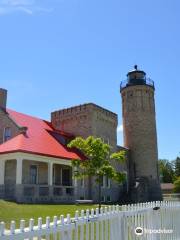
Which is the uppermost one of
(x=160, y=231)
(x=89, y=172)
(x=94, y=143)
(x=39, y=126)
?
(x=39, y=126)

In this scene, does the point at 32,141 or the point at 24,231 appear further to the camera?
the point at 32,141

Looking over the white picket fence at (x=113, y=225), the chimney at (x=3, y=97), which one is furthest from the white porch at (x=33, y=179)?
the white picket fence at (x=113, y=225)

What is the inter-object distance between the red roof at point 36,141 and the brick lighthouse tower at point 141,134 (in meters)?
10.1

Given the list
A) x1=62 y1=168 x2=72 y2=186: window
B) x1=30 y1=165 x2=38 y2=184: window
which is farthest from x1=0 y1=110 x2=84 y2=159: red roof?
x1=62 y1=168 x2=72 y2=186: window

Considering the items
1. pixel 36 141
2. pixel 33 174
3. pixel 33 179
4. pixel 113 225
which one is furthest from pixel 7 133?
pixel 113 225

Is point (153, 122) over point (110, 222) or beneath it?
over

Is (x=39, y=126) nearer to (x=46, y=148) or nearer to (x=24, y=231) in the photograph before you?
(x=46, y=148)

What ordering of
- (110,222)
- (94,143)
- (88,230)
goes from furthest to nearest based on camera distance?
(94,143) < (110,222) < (88,230)

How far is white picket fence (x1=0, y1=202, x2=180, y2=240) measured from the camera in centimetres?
537

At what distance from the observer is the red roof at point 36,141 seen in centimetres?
2594

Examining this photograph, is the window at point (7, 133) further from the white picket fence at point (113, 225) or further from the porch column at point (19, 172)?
the white picket fence at point (113, 225)

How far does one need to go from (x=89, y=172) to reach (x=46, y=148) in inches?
264

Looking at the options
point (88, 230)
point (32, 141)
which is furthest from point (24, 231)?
point (32, 141)

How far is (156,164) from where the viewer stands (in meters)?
41.6
